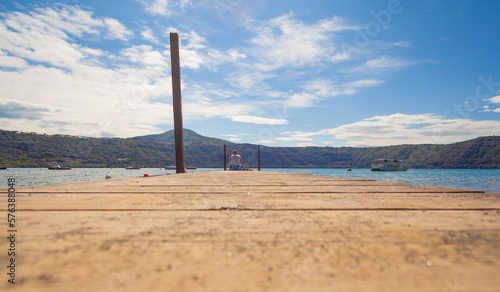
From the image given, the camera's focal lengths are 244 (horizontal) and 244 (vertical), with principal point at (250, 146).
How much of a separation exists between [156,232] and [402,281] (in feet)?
2.11

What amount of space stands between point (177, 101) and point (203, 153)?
4500 inches

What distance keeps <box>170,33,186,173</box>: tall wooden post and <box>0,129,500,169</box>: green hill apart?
91.3 metres


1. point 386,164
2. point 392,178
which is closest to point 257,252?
point 392,178

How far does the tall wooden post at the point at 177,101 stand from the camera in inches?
259

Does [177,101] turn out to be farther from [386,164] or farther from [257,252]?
[386,164]

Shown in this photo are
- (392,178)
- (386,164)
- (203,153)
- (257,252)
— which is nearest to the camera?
(257,252)

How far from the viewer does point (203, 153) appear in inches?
4683

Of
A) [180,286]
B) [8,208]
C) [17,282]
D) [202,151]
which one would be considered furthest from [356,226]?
[202,151]

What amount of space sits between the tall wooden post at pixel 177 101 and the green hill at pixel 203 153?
91282mm

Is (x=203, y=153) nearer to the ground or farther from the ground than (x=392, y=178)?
farther from the ground

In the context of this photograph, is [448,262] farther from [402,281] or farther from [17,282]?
[17,282]

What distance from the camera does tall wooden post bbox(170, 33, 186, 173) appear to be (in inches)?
259

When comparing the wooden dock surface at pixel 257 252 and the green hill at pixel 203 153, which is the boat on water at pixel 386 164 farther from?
the wooden dock surface at pixel 257 252

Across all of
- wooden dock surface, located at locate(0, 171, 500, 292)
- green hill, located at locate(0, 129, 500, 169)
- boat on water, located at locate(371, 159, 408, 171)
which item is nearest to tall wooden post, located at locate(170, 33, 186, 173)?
wooden dock surface, located at locate(0, 171, 500, 292)
